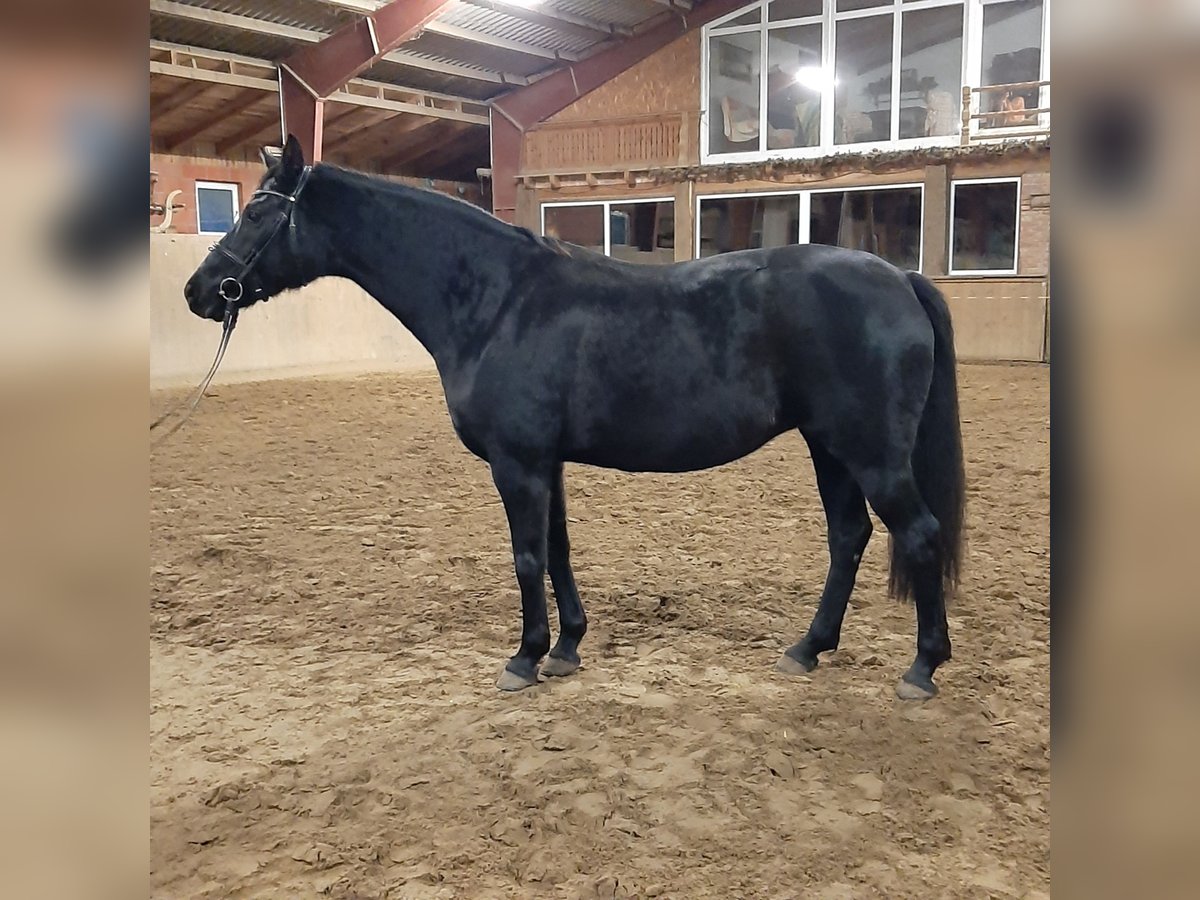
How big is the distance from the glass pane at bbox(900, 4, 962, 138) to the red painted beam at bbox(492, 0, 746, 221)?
1839 mm

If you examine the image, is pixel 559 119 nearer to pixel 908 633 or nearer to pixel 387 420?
pixel 387 420

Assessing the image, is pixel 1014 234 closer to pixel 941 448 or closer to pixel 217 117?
pixel 941 448

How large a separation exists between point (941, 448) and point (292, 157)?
1666mm

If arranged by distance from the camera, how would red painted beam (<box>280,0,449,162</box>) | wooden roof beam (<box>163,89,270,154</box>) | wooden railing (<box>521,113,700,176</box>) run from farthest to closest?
wooden roof beam (<box>163,89,270,154</box>)
wooden railing (<box>521,113,700,176</box>)
red painted beam (<box>280,0,449,162</box>)

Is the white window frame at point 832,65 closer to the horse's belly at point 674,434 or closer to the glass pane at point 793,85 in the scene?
the glass pane at point 793,85

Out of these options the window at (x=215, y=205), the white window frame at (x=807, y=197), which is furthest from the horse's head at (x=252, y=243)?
the window at (x=215, y=205)

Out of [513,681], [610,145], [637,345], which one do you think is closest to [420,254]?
[637,345]

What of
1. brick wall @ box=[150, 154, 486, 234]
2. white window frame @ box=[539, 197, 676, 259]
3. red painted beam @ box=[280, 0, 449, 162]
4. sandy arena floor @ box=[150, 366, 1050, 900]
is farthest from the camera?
brick wall @ box=[150, 154, 486, 234]

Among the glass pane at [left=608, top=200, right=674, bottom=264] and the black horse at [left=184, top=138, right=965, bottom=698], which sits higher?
the glass pane at [left=608, top=200, right=674, bottom=264]

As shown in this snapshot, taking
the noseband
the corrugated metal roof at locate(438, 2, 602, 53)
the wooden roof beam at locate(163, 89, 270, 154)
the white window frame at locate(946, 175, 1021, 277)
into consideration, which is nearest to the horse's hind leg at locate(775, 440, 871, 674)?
the noseband

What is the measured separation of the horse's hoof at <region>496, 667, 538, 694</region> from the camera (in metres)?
2.28

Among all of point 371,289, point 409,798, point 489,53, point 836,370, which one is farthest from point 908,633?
point 489,53

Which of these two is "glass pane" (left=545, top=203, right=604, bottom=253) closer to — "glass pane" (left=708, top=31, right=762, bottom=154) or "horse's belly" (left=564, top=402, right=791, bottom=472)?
"glass pane" (left=708, top=31, right=762, bottom=154)
